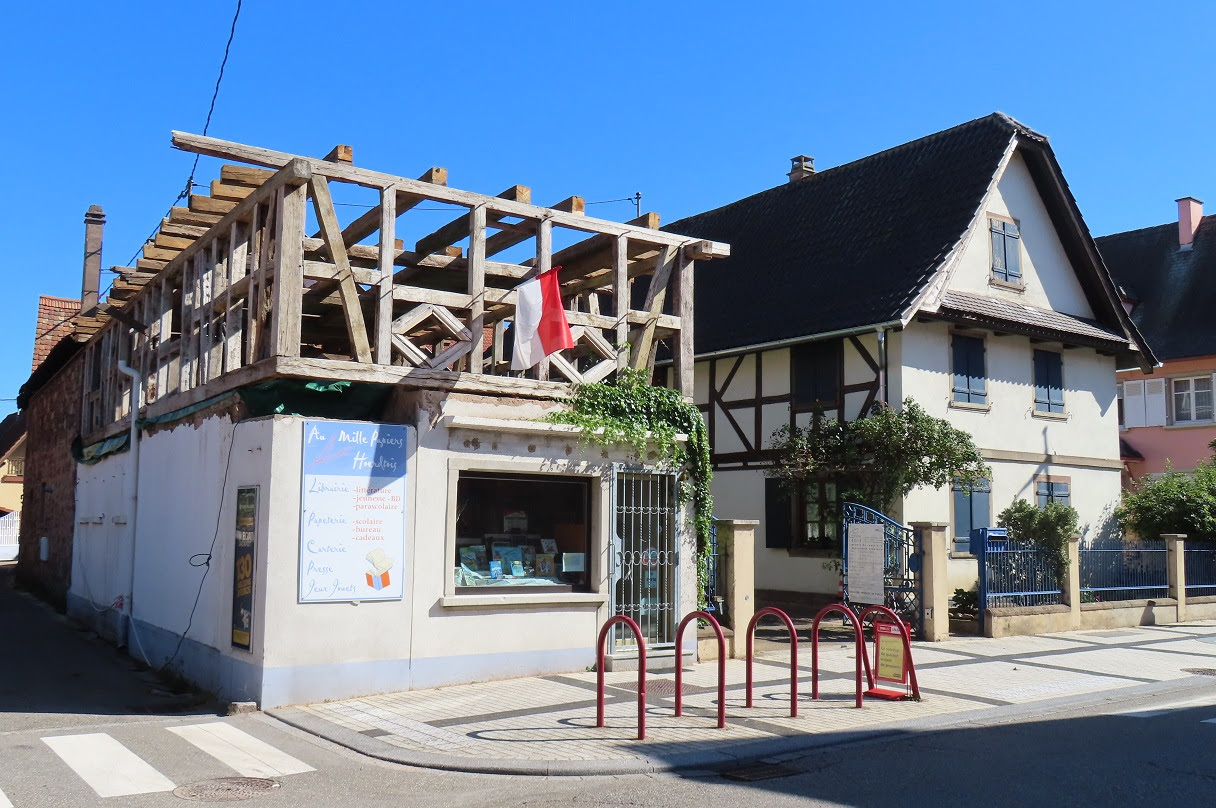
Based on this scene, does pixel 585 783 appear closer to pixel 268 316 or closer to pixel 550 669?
pixel 550 669

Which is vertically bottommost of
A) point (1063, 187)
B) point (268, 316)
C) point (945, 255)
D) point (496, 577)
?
point (496, 577)

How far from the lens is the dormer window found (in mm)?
21375

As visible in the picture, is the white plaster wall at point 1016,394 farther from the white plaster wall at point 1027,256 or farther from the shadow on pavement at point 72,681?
the shadow on pavement at point 72,681

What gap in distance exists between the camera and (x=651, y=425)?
12.4 meters

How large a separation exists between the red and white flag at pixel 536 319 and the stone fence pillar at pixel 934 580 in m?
7.06

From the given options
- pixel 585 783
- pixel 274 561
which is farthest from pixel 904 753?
pixel 274 561

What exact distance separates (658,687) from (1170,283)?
28.8 metres

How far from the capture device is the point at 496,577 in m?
11.7

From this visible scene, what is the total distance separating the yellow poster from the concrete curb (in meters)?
0.84

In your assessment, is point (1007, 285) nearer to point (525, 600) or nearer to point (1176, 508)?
point (1176, 508)

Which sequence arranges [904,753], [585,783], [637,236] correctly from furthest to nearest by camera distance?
[637,236], [904,753], [585,783]

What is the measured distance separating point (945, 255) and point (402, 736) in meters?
14.5

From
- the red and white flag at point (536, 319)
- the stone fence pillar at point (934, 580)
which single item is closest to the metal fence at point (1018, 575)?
the stone fence pillar at point (934, 580)

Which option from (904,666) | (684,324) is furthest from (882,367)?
(904,666)
